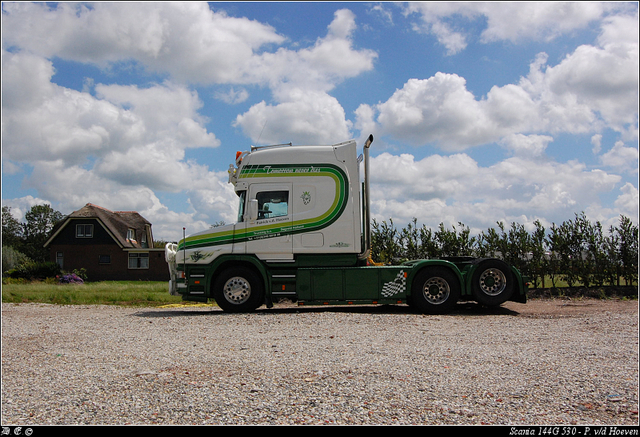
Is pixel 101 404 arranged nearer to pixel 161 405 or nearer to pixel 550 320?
pixel 161 405

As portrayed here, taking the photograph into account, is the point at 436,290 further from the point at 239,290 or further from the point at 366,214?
the point at 239,290

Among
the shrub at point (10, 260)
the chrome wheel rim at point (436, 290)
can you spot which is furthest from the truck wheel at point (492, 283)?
the shrub at point (10, 260)

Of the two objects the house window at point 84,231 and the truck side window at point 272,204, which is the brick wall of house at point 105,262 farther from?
the truck side window at point 272,204

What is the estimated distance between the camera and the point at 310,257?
11.4 m

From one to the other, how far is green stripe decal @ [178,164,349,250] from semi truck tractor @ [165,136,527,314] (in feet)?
0.08

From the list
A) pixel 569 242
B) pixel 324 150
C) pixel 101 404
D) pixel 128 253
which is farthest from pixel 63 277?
pixel 101 404

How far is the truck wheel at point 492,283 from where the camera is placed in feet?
36.6

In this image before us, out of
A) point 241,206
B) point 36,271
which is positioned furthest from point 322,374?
point 36,271

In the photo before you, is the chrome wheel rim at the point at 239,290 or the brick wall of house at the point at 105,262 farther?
the brick wall of house at the point at 105,262

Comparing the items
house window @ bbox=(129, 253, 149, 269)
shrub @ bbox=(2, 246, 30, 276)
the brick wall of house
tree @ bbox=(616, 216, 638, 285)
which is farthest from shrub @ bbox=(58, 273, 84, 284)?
tree @ bbox=(616, 216, 638, 285)

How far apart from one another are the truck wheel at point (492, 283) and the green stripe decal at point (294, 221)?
3.54 meters

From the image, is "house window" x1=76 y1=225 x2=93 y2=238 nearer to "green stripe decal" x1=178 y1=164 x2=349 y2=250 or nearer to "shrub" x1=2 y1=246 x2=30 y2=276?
"shrub" x1=2 y1=246 x2=30 y2=276

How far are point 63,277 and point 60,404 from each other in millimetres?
34792

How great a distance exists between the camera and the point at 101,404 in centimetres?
407
